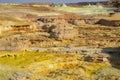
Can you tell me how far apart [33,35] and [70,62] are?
21.9 ft

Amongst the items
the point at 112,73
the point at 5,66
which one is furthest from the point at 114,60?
the point at 5,66

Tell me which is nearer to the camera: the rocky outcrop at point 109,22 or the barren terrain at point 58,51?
the barren terrain at point 58,51

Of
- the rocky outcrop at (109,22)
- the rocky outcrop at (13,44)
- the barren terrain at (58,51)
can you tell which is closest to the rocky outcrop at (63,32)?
the barren terrain at (58,51)

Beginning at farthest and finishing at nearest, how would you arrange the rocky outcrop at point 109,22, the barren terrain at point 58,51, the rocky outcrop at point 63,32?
the rocky outcrop at point 109,22, the rocky outcrop at point 63,32, the barren terrain at point 58,51

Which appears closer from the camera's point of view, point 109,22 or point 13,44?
point 13,44

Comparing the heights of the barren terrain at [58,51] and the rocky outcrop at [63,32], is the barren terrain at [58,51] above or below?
below

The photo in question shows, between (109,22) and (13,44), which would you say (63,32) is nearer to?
(13,44)

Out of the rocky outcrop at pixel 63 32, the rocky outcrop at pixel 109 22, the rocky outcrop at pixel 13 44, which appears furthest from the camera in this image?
the rocky outcrop at pixel 109 22

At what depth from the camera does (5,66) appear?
69.2ft

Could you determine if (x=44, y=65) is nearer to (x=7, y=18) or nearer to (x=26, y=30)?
(x=26, y=30)

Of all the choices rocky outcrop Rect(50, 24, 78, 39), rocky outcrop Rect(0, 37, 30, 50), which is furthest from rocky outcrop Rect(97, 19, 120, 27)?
rocky outcrop Rect(0, 37, 30, 50)

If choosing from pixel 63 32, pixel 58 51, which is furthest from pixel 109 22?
pixel 58 51

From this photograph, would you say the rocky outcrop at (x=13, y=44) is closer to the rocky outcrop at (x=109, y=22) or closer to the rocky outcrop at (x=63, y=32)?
the rocky outcrop at (x=63, y=32)

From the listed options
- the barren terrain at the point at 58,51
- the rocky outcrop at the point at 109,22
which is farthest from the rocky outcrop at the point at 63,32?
the rocky outcrop at the point at 109,22
